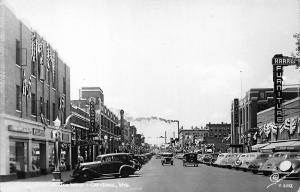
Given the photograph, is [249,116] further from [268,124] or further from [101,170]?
[101,170]

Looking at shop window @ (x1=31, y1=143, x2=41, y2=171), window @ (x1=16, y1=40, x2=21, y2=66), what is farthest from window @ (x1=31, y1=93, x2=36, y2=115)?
window @ (x1=16, y1=40, x2=21, y2=66)

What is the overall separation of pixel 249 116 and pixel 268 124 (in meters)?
16.5

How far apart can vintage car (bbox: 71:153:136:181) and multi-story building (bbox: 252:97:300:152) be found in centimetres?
1768

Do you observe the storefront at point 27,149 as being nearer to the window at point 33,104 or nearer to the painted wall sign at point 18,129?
the painted wall sign at point 18,129

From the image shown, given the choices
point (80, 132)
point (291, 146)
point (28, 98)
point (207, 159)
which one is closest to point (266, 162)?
point (80, 132)

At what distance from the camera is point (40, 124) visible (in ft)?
104

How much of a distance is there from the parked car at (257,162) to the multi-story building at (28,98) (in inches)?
503

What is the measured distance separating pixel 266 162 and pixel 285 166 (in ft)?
18.1

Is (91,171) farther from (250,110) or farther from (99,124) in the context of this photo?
(250,110)

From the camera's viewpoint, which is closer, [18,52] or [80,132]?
[18,52]

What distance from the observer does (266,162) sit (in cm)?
2967

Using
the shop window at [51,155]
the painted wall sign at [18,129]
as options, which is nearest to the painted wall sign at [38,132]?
the painted wall sign at [18,129]

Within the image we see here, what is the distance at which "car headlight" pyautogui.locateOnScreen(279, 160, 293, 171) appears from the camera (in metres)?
23.3

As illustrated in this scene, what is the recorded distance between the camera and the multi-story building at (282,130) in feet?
153
